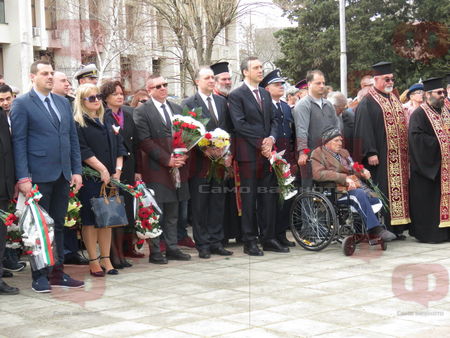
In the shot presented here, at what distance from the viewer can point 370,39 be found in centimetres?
3212

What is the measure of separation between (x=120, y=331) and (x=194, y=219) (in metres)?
3.63

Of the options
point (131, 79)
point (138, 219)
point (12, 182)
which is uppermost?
point (131, 79)

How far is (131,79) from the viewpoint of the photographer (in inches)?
1026

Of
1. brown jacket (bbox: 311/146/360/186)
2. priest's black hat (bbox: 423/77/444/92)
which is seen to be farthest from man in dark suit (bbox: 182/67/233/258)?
priest's black hat (bbox: 423/77/444/92)

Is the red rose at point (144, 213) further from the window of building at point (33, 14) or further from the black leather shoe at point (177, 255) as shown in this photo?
the window of building at point (33, 14)

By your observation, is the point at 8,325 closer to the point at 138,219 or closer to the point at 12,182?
the point at 12,182

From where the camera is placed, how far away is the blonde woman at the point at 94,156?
26.0 ft

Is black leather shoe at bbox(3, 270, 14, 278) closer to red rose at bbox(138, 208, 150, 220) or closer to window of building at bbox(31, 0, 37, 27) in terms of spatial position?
red rose at bbox(138, 208, 150, 220)

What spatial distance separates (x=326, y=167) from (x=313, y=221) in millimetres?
700

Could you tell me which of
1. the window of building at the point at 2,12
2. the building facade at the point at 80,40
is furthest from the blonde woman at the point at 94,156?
the window of building at the point at 2,12

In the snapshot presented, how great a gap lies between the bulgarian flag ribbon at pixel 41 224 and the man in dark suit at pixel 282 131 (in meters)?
3.43

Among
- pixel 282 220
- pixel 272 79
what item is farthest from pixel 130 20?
pixel 282 220

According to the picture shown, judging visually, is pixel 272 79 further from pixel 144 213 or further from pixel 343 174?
pixel 144 213

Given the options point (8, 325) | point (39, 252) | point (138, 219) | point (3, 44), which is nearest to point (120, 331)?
point (8, 325)
